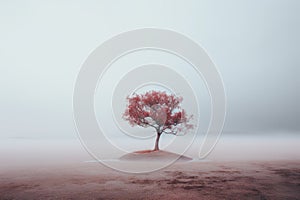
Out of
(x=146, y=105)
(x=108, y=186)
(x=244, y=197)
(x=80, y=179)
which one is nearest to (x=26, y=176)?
(x=80, y=179)

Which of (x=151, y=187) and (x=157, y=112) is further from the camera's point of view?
(x=157, y=112)

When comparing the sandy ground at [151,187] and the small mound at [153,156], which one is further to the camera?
the small mound at [153,156]

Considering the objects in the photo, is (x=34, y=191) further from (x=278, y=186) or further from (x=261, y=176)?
(x=261, y=176)

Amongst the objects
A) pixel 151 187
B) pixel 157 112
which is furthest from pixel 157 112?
pixel 151 187

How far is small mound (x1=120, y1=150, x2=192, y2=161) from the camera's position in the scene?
71.2 ft

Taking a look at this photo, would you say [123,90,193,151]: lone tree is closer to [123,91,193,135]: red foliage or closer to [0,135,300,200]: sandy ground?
[123,91,193,135]: red foliage

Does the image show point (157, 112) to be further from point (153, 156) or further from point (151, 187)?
point (151, 187)

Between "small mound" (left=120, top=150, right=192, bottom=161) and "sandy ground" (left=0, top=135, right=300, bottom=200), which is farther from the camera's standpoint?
"small mound" (left=120, top=150, right=192, bottom=161)

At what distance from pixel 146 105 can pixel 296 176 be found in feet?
46.6

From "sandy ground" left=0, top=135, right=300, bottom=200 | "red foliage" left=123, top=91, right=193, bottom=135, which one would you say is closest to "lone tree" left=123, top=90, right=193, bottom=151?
"red foliage" left=123, top=91, right=193, bottom=135

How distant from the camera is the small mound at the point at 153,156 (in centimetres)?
2169

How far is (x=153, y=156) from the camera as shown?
72.5 ft

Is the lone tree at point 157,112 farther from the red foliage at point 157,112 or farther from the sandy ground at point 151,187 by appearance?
the sandy ground at point 151,187

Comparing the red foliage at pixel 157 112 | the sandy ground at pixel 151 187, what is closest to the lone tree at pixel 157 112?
the red foliage at pixel 157 112
